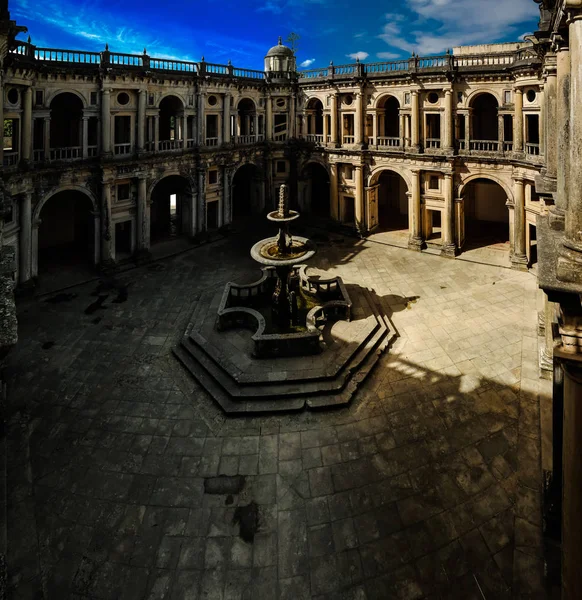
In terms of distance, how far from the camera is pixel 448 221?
1254 inches

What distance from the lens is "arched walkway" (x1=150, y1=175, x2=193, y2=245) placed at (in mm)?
34938

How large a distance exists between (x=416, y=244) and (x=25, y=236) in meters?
25.6

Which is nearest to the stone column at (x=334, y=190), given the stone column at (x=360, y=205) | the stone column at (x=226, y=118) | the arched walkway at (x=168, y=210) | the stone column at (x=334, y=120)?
the stone column at (x=334, y=120)

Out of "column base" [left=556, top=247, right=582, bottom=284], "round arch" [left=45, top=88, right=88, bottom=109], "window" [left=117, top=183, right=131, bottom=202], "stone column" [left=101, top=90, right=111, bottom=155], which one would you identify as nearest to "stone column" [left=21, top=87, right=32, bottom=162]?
"round arch" [left=45, top=88, right=88, bottom=109]

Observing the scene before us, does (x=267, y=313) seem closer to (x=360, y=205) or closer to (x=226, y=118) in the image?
(x=360, y=205)

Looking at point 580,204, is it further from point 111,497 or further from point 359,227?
point 359,227

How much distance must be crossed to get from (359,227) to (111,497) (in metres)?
28.8

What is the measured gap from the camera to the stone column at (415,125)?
32125mm

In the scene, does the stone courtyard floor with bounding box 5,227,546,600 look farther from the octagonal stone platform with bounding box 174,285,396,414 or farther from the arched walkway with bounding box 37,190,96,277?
the arched walkway with bounding box 37,190,96,277

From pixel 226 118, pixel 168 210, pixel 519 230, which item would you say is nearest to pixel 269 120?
pixel 226 118

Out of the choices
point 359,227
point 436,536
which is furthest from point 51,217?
point 436,536

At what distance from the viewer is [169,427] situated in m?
15.0

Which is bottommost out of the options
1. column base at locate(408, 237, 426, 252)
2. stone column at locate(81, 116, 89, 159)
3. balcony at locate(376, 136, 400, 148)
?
column base at locate(408, 237, 426, 252)

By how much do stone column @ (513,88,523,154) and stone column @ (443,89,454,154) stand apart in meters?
4.08
